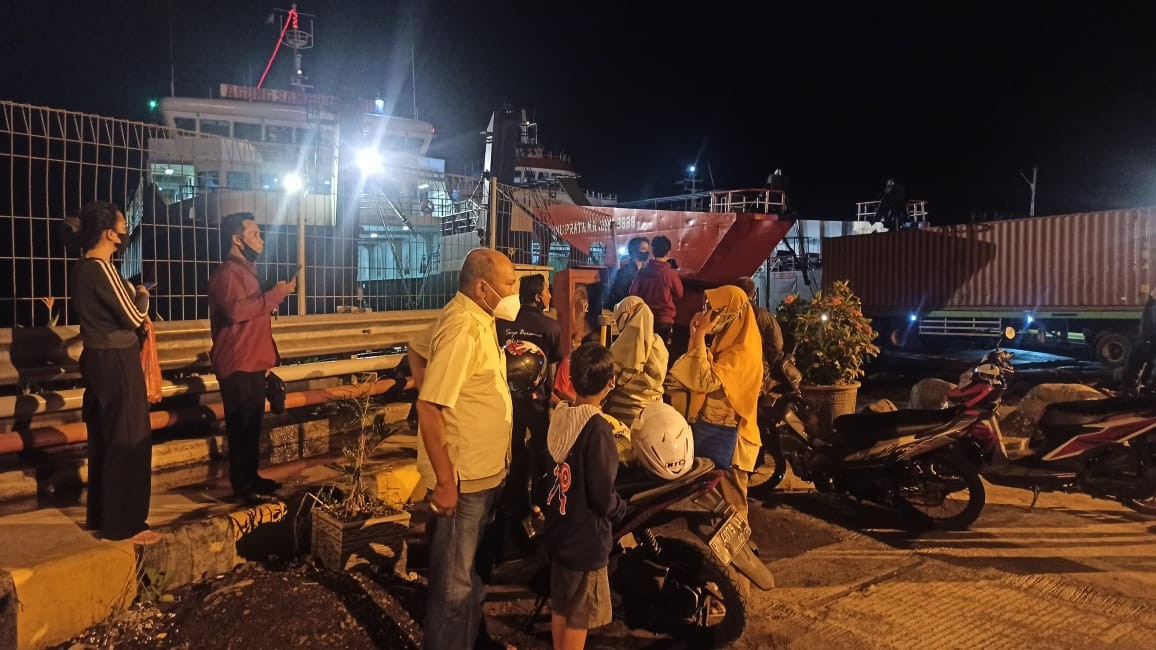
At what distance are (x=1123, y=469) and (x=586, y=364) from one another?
14.9 feet

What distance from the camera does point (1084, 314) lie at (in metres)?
16.9

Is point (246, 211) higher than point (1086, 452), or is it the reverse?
point (246, 211)

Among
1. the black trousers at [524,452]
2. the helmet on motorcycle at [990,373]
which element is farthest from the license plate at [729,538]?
the helmet on motorcycle at [990,373]

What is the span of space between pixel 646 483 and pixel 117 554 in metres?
2.52

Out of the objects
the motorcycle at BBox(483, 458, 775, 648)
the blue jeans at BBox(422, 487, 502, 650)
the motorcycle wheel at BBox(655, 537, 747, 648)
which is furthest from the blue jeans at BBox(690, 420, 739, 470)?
the blue jeans at BBox(422, 487, 502, 650)

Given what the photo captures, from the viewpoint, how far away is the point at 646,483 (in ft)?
10.7

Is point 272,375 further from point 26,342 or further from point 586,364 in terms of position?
point 586,364

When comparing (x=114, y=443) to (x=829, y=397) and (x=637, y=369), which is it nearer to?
(x=637, y=369)

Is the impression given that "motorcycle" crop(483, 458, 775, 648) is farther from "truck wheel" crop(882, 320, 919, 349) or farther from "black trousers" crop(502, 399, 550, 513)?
"truck wheel" crop(882, 320, 919, 349)

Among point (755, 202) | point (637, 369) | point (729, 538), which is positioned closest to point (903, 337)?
point (755, 202)

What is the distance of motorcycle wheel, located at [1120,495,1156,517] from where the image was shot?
5.22 metres

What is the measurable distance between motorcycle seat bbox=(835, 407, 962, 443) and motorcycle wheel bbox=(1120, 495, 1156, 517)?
1536mm

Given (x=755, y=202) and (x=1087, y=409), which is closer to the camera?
(x=1087, y=409)

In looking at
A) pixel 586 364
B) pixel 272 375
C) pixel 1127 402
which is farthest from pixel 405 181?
pixel 1127 402
